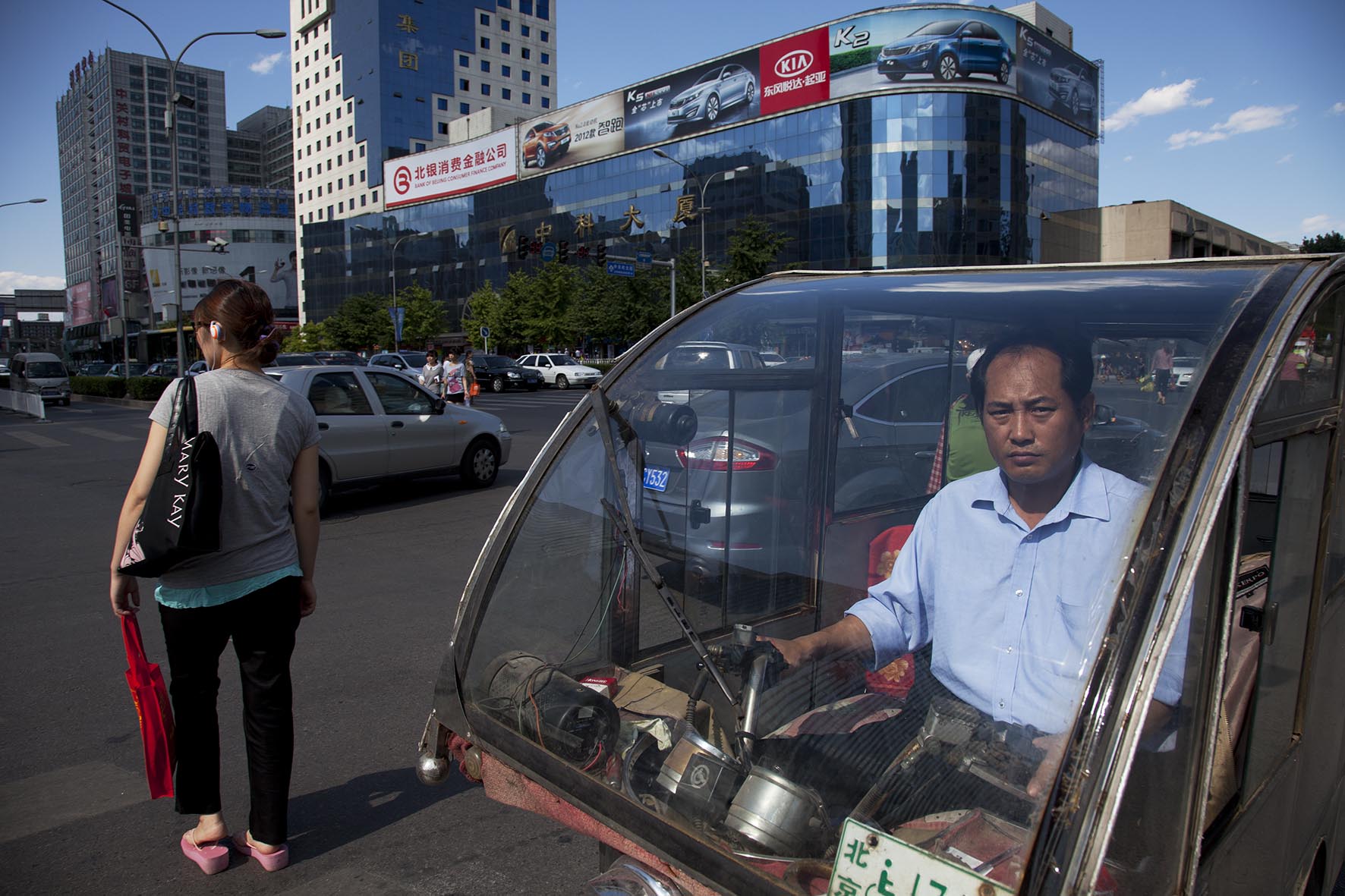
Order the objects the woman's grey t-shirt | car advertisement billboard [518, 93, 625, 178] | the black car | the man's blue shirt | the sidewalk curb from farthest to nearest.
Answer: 1. car advertisement billboard [518, 93, 625, 178]
2. the black car
3. the sidewalk curb
4. the woman's grey t-shirt
5. the man's blue shirt

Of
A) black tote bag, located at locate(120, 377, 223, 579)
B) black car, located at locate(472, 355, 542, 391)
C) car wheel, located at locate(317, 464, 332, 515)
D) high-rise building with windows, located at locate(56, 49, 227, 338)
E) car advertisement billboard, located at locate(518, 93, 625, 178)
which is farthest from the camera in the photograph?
high-rise building with windows, located at locate(56, 49, 227, 338)

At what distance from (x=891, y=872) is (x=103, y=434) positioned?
21.5 m

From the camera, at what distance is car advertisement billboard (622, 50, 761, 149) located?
5734cm

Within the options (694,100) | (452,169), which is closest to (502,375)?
(694,100)

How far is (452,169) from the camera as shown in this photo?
266 feet

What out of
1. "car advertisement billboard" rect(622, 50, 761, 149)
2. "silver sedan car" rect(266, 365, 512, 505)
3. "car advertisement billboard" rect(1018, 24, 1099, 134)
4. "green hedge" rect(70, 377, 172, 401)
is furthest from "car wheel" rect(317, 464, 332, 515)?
"car advertisement billboard" rect(1018, 24, 1099, 134)

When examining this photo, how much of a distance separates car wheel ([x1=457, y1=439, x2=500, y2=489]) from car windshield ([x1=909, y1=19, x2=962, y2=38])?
4795 cm

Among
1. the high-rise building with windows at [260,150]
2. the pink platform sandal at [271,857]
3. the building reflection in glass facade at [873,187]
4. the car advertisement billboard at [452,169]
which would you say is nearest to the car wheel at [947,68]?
the building reflection in glass facade at [873,187]

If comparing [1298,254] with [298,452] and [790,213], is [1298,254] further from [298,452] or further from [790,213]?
[790,213]

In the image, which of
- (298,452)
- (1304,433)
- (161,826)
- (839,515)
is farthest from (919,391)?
(161,826)

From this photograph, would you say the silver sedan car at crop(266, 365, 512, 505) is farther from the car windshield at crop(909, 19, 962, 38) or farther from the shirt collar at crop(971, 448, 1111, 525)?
the car windshield at crop(909, 19, 962, 38)

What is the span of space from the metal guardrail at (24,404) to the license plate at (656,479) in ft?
86.4

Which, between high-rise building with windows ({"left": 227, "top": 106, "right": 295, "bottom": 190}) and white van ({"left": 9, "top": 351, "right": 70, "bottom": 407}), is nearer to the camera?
white van ({"left": 9, "top": 351, "right": 70, "bottom": 407})

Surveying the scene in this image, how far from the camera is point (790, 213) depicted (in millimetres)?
56031
